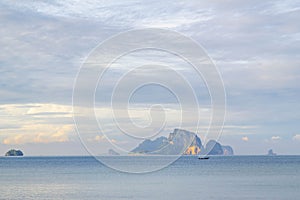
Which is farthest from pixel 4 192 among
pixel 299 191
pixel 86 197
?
pixel 299 191

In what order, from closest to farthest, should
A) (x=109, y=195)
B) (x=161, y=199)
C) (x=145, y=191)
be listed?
(x=161, y=199)
(x=109, y=195)
(x=145, y=191)

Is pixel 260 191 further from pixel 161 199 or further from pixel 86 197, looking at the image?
pixel 86 197

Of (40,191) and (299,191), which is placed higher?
(40,191)

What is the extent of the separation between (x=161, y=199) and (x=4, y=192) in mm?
32528

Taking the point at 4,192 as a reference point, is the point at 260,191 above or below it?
below

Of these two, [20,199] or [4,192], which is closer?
[20,199]

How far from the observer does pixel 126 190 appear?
89.1 meters

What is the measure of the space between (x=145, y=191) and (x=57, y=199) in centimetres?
1683

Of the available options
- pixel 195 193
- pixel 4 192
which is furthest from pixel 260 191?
pixel 4 192

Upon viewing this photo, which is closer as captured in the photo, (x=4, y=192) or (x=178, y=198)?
(x=178, y=198)

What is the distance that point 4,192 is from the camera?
90.2 meters

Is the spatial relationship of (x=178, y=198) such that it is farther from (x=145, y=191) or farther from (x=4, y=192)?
(x=4, y=192)

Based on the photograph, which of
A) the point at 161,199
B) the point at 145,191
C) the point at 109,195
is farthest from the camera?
the point at 145,191

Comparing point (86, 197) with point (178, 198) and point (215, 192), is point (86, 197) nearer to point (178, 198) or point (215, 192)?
point (178, 198)
